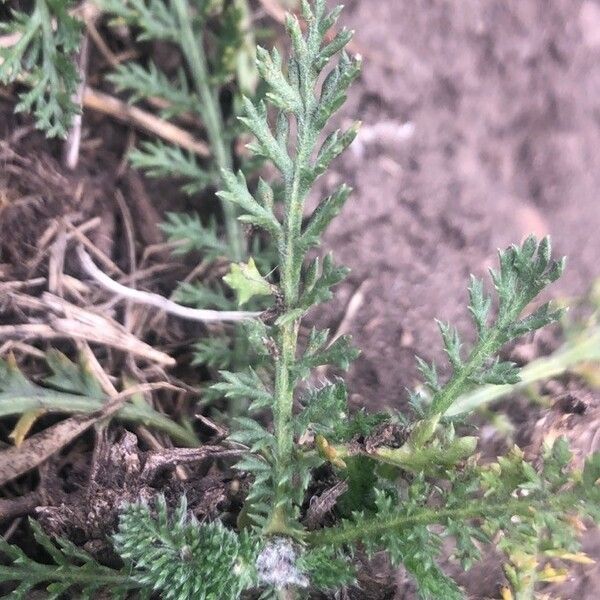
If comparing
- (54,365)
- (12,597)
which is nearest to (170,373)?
(54,365)

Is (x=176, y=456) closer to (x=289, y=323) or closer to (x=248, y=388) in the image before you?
(x=248, y=388)

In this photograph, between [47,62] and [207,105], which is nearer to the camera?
[47,62]

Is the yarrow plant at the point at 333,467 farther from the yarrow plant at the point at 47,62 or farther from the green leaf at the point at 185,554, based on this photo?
the yarrow plant at the point at 47,62

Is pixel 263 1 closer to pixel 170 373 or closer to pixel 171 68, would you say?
pixel 171 68

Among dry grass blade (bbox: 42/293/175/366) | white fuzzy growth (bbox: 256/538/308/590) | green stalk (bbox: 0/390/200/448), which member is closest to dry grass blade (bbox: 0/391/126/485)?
green stalk (bbox: 0/390/200/448)

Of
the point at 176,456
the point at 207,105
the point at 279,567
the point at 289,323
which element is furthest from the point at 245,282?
the point at 207,105

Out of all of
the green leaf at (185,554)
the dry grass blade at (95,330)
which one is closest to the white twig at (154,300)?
the dry grass blade at (95,330)

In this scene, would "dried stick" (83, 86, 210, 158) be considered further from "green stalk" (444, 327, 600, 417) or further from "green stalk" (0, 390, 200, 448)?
"green stalk" (444, 327, 600, 417)
